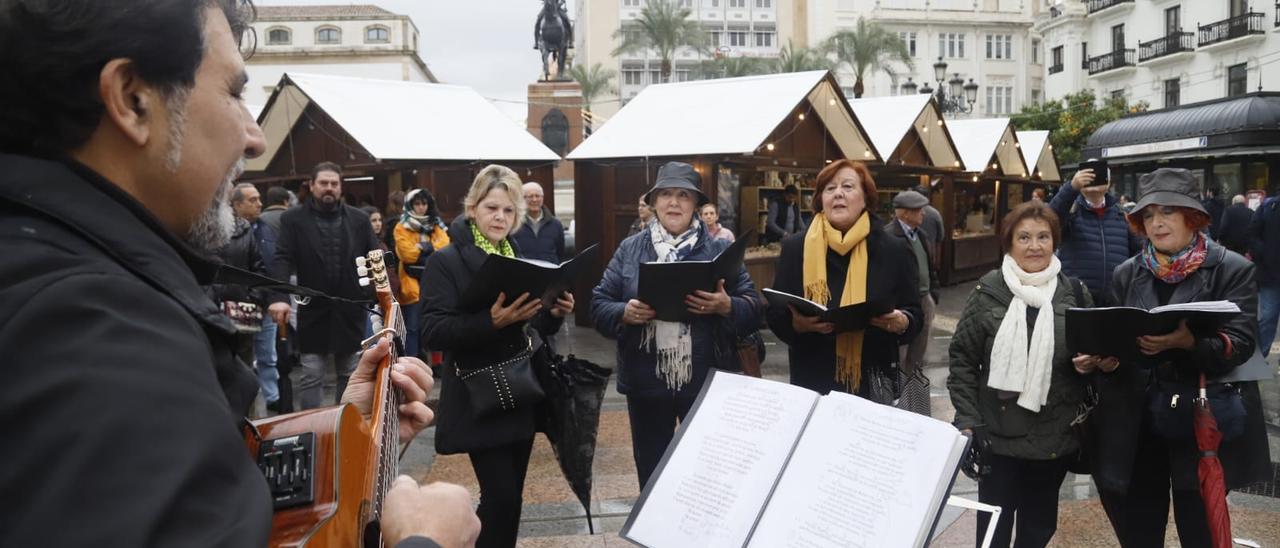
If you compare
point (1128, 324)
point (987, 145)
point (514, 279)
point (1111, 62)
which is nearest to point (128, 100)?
point (514, 279)

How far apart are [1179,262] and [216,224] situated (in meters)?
3.84

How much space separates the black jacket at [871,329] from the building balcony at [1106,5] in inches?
1964

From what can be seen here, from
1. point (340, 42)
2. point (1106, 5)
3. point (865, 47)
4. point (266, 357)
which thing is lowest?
point (266, 357)

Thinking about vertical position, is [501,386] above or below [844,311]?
below

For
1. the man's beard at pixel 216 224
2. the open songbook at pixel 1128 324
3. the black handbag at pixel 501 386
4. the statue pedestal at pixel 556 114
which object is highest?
the statue pedestal at pixel 556 114

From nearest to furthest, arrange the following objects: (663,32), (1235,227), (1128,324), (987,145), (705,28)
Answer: (1128,324) < (1235,227) < (987,145) < (663,32) < (705,28)

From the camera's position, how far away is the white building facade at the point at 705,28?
73.8 meters

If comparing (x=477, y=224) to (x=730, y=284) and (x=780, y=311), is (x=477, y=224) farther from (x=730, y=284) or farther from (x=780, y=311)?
(x=780, y=311)

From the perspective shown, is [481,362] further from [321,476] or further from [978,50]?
[978,50]

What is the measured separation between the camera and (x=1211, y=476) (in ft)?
11.1

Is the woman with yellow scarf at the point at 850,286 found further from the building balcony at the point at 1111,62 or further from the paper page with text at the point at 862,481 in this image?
the building balcony at the point at 1111,62

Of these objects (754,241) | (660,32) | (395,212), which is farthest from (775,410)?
Result: (660,32)

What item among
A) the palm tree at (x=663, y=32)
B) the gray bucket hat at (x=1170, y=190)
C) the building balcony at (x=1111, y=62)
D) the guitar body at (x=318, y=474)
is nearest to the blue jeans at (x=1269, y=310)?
the gray bucket hat at (x=1170, y=190)

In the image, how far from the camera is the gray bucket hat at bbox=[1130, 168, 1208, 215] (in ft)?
12.2
